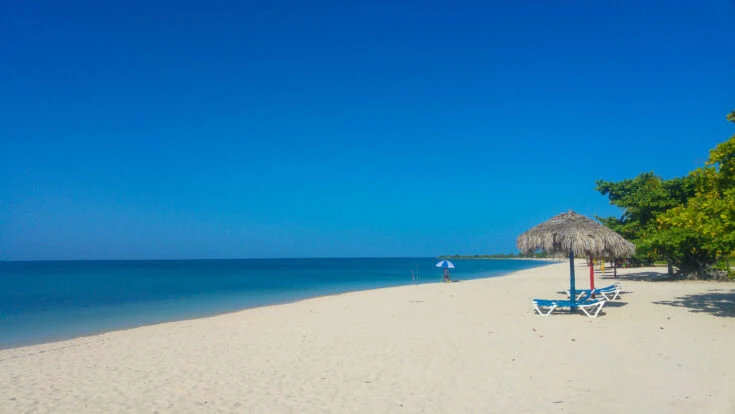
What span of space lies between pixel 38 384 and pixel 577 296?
44.1ft

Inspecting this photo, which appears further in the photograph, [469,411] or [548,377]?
[548,377]

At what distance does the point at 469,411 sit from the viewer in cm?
499

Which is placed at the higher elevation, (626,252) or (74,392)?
(626,252)

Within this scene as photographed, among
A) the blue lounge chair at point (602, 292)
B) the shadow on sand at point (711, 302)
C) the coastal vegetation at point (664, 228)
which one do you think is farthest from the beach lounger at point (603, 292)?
the coastal vegetation at point (664, 228)

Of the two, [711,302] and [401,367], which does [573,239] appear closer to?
[711,302]

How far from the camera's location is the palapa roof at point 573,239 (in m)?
12.0

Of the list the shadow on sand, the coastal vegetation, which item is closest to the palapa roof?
the shadow on sand

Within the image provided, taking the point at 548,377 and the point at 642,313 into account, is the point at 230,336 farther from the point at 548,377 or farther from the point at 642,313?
the point at 642,313

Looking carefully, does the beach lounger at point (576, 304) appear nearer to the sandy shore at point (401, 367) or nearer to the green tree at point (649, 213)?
the sandy shore at point (401, 367)

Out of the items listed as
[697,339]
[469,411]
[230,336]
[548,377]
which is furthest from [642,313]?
[230,336]

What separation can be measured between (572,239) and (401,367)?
7028 mm

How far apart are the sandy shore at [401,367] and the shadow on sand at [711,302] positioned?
0.12 m

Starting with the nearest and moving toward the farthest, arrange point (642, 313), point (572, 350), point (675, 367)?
point (675, 367) < point (572, 350) < point (642, 313)

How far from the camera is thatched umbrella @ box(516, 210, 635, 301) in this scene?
39.2ft
